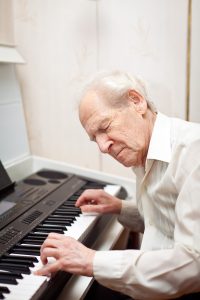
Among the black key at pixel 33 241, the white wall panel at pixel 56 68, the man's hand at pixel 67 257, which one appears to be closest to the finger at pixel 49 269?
the man's hand at pixel 67 257

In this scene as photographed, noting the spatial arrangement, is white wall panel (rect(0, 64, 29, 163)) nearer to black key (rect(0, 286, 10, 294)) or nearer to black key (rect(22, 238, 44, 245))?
black key (rect(22, 238, 44, 245))

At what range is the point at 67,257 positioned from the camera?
32.5 inches

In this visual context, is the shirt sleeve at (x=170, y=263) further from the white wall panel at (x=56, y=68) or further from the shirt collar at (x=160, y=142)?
the white wall panel at (x=56, y=68)

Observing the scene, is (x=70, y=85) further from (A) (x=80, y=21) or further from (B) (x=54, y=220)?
(B) (x=54, y=220)

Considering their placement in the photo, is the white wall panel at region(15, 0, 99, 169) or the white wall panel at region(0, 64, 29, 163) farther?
the white wall panel at region(15, 0, 99, 169)

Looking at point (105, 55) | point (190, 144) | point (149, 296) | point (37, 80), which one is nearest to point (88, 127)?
point (190, 144)

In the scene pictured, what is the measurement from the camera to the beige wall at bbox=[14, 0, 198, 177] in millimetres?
1589

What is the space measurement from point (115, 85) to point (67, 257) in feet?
1.60

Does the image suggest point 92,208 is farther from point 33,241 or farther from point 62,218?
point 33,241

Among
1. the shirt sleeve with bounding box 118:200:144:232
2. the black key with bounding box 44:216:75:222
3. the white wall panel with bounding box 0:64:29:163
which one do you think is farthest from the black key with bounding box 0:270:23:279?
the white wall panel with bounding box 0:64:29:163

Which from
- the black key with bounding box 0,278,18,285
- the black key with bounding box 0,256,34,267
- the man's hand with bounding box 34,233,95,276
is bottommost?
Result: the black key with bounding box 0,256,34,267

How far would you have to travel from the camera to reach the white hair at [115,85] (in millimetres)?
938

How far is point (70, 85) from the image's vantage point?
1.77 metres

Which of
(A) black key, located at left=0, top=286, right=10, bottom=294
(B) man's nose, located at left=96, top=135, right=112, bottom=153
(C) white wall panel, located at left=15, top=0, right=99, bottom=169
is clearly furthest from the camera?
(C) white wall panel, located at left=15, top=0, right=99, bottom=169
